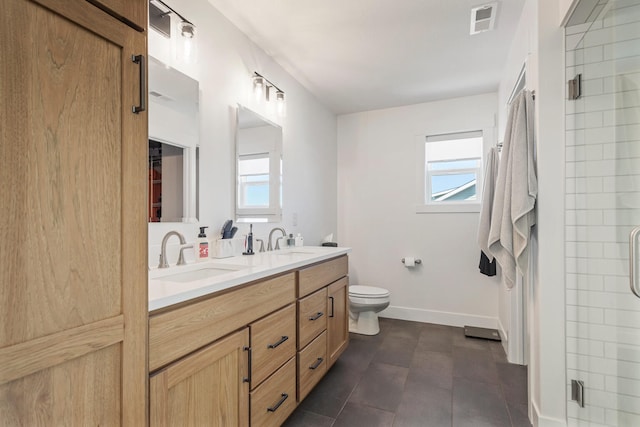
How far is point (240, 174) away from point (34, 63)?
149 cm

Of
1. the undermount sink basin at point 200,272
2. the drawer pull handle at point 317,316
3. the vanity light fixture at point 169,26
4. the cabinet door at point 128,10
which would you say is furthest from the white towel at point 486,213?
the cabinet door at point 128,10

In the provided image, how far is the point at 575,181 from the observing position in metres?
1.65

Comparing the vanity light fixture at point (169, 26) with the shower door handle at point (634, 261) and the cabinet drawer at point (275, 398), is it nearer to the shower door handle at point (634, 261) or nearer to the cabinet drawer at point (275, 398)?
the cabinet drawer at point (275, 398)

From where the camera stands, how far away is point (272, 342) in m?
1.52

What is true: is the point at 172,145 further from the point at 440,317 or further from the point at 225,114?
the point at 440,317

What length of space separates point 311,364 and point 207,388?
90 centimetres

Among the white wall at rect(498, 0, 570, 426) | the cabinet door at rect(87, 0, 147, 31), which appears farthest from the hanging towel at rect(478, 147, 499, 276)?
the cabinet door at rect(87, 0, 147, 31)

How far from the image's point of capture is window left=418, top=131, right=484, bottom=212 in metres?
3.35

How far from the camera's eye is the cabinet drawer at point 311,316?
5.88 feet

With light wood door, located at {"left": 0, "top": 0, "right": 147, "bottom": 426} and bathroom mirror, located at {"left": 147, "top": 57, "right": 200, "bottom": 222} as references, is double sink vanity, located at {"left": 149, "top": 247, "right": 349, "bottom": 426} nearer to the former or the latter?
light wood door, located at {"left": 0, "top": 0, "right": 147, "bottom": 426}

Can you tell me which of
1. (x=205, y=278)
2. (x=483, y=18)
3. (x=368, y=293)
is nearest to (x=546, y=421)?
(x=368, y=293)

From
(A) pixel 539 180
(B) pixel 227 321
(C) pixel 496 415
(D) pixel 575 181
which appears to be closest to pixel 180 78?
(B) pixel 227 321

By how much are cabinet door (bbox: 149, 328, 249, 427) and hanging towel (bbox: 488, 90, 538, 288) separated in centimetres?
154

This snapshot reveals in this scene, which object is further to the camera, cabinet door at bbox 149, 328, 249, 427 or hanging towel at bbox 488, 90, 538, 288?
hanging towel at bbox 488, 90, 538, 288
